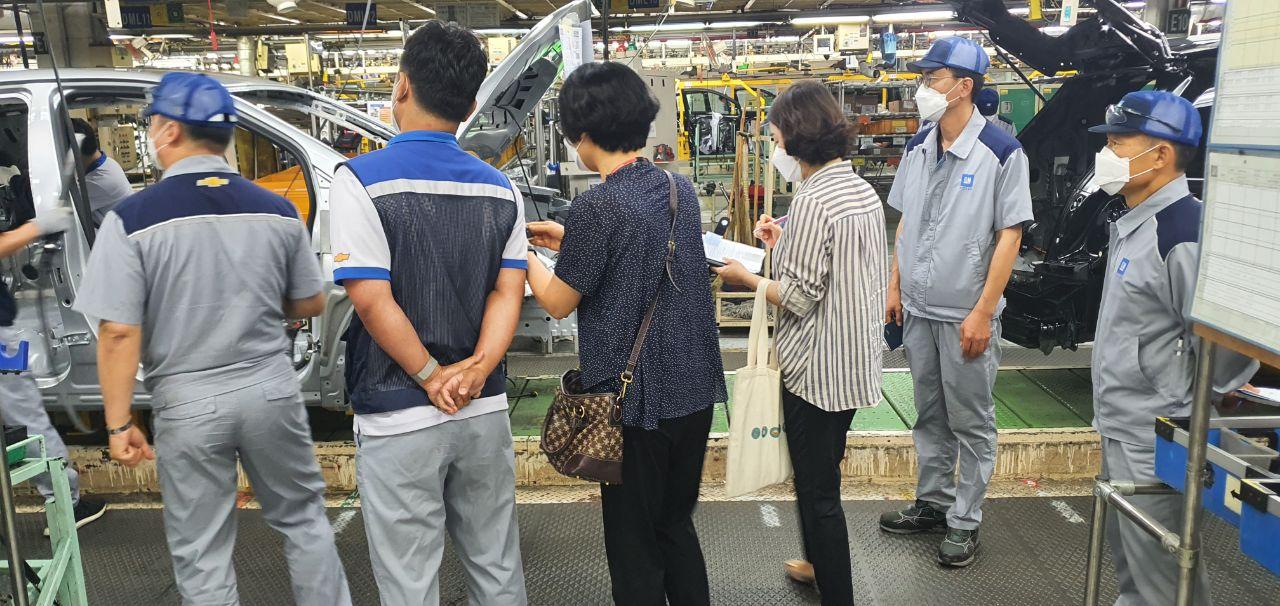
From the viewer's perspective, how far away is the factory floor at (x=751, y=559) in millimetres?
2959

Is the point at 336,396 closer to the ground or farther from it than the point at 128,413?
closer to the ground

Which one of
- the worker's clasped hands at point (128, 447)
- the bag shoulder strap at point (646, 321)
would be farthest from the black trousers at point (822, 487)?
the worker's clasped hands at point (128, 447)

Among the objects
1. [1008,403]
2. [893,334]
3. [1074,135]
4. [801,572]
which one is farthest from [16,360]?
[1074,135]

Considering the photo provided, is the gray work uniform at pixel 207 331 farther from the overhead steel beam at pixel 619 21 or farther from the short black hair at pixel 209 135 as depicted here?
the overhead steel beam at pixel 619 21

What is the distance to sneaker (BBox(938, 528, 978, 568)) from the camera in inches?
122

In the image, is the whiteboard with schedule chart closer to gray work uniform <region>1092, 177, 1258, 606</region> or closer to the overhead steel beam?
gray work uniform <region>1092, 177, 1258, 606</region>

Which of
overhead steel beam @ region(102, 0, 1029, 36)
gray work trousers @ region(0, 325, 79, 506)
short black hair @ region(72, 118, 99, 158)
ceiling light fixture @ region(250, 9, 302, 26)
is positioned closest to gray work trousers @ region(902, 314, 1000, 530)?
gray work trousers @ region(0, 325, 79, 506)

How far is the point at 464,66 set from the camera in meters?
1.87

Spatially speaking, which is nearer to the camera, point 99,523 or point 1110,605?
point 1110,605

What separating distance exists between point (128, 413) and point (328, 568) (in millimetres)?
691

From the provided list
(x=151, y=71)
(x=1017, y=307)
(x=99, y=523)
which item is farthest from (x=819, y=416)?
(x=151, y=71)

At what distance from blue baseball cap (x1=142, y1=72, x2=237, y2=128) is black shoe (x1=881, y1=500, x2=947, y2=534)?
110 inches

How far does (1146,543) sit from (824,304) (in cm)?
100

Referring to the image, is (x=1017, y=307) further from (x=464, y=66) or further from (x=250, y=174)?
(x=250, y=174)
